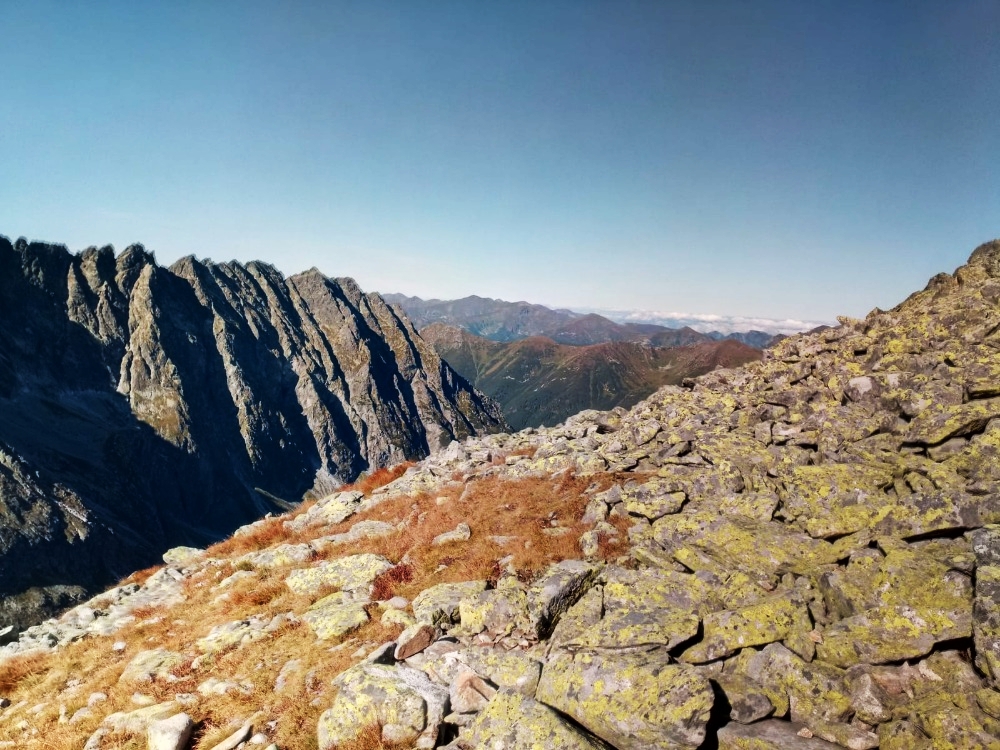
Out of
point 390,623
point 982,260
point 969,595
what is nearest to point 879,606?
point 969,595

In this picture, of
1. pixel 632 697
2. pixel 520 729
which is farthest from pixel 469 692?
pixel 632 697

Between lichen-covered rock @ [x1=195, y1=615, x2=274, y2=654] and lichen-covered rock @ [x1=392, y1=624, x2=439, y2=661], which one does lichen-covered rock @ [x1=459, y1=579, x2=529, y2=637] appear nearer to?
lichen-covered rock @ [x1=392, y1=624, x2=439, y2=661]

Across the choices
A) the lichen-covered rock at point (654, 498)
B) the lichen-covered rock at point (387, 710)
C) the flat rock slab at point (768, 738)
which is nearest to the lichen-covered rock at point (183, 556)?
the lichen-covered rock at point (387, 710)

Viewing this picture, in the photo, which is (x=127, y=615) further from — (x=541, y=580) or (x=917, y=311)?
(x=917, y=311)

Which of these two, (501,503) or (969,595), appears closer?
(969,595)

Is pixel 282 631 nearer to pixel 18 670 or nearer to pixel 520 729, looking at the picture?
pixel 18 670

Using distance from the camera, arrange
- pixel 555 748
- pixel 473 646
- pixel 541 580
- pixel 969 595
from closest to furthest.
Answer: pixel 555 748
pixel 969 595
pixel 473 646
pixel 541 580

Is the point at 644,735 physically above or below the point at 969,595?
below

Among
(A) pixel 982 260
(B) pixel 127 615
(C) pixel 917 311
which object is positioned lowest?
(B) pixel 127 615
